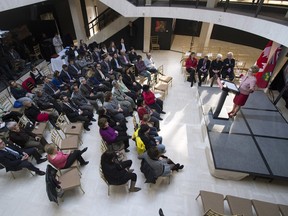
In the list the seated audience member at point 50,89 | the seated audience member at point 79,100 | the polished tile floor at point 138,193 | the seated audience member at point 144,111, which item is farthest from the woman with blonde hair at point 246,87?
the seated audience member at point 50,89

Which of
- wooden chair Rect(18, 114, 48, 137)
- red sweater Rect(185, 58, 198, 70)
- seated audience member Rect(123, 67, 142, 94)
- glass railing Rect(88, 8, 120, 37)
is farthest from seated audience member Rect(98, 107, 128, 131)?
glass railing Rect(88, 8, 120, 37)

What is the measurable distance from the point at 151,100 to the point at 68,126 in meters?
2.58

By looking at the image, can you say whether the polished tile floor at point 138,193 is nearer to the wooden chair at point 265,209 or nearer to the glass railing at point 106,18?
the wooden chair at point 265,209

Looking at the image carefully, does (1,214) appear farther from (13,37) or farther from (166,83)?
(13,37)

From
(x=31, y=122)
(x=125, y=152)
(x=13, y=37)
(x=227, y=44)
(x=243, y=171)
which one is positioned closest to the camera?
(x=243, y=171)

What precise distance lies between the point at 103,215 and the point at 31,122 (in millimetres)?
3402

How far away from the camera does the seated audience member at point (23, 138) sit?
4.15m

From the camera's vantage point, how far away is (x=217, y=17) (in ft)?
25.7

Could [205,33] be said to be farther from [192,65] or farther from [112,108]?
[112,108]

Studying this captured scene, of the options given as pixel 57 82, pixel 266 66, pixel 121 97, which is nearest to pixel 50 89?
pixel 57 82

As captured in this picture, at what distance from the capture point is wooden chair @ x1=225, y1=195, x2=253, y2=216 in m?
3.34

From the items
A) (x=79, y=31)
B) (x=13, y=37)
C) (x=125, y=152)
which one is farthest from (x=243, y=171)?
(x=13, y=37)

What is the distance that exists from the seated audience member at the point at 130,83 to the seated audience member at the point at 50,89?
2.34 metres

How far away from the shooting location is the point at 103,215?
358 centimetres
